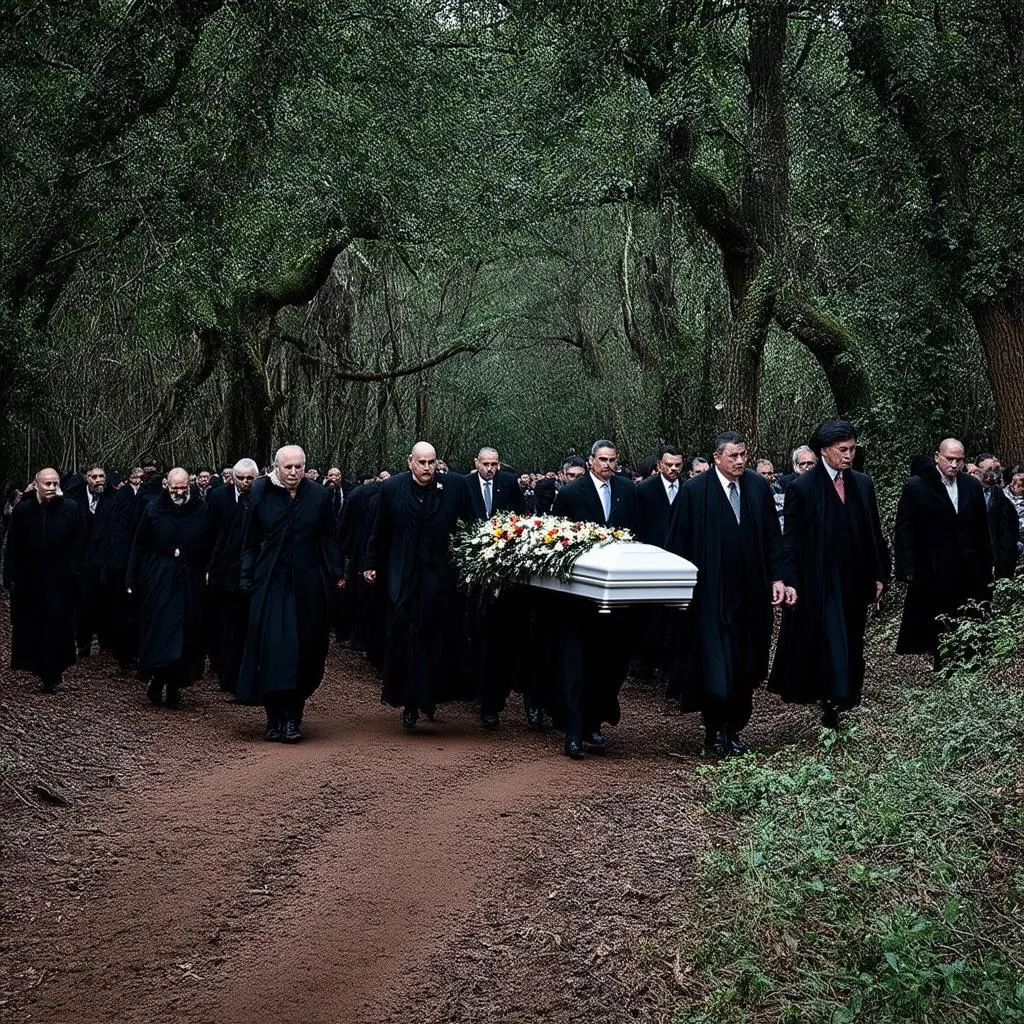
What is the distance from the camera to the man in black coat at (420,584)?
11312mm

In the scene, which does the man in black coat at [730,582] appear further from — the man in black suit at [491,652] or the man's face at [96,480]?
the man's face at [96,480]

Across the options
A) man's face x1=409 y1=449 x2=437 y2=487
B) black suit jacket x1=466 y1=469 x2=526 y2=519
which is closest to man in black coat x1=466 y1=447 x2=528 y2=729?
man's face x1=409 y1=449 x2=437 y2=487

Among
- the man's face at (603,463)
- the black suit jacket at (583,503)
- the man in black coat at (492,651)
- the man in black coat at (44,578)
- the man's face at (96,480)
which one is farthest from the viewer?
the man's face at (96,480)

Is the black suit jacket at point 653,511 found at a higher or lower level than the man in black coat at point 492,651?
higher

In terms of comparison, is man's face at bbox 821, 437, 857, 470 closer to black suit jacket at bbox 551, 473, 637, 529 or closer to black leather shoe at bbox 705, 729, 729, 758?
black leather shoe at bbox 705, 729, 729, 758

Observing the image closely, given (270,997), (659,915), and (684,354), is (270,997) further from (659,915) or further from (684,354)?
(684,354)

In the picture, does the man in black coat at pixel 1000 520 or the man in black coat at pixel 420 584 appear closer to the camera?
the man in black coat at pixel 420 584

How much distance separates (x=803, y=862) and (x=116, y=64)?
10.2 m

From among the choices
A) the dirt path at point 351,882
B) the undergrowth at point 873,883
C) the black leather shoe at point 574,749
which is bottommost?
the dirt path at point 351,882

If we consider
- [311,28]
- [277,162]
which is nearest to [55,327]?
[277,162]

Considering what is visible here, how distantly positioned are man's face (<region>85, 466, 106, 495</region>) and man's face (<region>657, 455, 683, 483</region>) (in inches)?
260

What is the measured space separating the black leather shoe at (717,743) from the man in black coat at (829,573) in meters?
0.52

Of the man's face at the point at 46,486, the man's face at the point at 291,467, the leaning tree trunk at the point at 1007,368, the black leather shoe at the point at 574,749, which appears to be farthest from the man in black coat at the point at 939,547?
the man's face at the point at 46,486

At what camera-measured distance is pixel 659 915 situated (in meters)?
6.54
